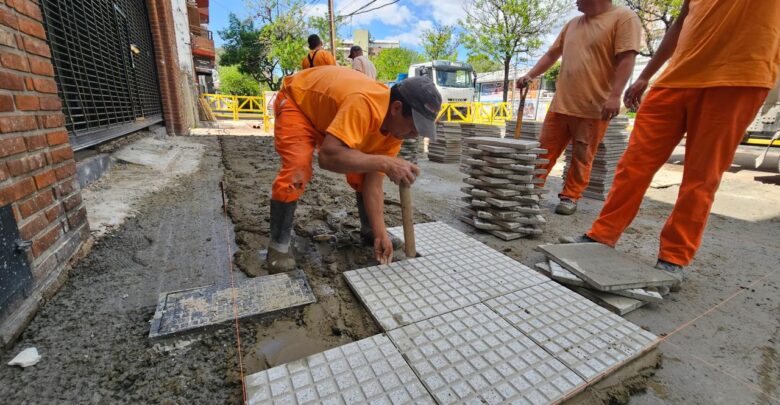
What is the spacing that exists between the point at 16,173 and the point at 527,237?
10.5 ft

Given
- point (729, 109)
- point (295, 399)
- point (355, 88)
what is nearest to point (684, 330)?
point (729, 109)

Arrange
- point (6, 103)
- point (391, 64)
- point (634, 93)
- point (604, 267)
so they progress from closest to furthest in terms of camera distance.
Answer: point (6, 103) → point (604, 267) → point (634, 93) → point (391, 64)

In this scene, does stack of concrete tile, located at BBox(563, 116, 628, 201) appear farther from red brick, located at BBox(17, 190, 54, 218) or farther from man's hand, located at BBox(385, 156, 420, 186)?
red brick, located at BBox(17, 190, 54, 218)

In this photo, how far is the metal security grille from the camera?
3.30 m

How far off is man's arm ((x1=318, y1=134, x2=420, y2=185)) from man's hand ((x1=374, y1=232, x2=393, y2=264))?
49 centimetres

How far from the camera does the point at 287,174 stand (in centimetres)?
206

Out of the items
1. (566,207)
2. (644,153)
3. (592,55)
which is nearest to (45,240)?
(644,153)

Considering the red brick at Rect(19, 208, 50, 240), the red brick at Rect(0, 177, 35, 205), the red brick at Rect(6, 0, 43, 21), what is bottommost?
the red brick at Rect(19, 208, 50, 240)

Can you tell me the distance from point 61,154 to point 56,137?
0.31ft

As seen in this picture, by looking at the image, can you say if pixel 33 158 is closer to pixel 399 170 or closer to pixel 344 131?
pixel 344 131

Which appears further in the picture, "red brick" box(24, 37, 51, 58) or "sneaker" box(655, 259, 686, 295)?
"sneaker" box(655, 259, 686, 295)

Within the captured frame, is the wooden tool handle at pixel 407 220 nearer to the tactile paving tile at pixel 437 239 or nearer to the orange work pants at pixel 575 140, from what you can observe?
the tactile paving tile at pixel 437 239

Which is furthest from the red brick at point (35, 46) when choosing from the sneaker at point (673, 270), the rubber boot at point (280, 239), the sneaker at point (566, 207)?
the sneaker at point (566, 207)

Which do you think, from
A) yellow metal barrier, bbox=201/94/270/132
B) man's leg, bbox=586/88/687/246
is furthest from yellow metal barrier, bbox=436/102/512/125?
man's leg, bbox=586/88/687/246
